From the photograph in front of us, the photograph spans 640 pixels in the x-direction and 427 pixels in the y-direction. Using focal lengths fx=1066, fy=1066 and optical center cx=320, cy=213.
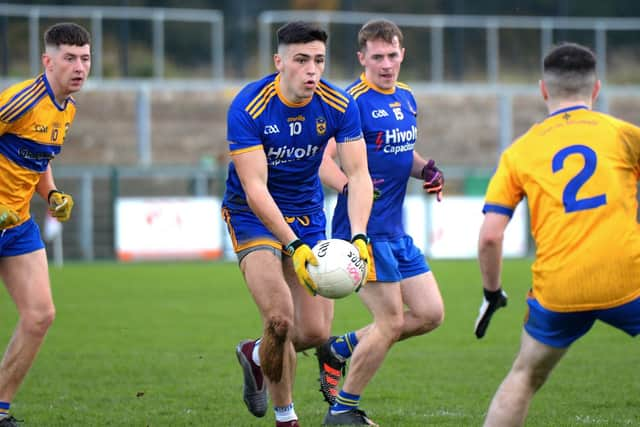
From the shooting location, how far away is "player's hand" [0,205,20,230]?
686 centimetres

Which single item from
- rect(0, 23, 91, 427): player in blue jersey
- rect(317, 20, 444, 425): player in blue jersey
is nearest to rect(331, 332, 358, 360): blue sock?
rect(317, 20, 444, 425): player in blue jersey

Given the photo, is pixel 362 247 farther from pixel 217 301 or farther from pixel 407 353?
pixel 217 301

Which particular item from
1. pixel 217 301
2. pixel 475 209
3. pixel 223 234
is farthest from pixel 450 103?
pixel 217 301

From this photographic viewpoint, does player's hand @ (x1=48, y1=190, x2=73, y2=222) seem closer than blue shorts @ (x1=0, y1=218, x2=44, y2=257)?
No

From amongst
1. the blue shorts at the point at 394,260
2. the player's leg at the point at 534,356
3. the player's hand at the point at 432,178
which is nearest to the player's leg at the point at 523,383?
the player's leg at the point at 534,356

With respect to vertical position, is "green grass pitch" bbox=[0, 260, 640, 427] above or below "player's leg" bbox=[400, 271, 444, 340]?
below

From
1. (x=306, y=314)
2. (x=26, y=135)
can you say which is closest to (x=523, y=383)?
(x=306, y=314)

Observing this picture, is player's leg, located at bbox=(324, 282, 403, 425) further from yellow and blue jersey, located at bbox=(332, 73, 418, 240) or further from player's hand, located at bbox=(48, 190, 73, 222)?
player's hand, located at bbox=(48, 190, 73, 222)

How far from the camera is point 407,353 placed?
1088 cm

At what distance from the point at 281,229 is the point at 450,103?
26.8 meters

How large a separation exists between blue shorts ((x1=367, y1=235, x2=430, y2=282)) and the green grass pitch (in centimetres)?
100

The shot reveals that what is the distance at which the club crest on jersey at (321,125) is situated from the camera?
6738mm

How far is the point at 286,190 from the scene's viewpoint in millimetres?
6926

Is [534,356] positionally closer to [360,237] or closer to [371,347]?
[360,237]
